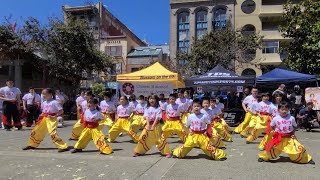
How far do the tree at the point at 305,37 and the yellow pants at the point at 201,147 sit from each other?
13627 millimetres

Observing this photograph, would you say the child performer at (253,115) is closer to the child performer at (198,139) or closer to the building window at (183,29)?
the child performer at (198,139)

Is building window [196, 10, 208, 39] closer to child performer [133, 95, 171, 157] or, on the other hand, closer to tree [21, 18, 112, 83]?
tree [21, 18, 112, 83]

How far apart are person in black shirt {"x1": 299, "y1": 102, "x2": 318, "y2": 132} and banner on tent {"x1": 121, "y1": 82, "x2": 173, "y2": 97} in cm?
588

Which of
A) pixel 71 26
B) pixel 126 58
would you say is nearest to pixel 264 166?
pixel 71 26

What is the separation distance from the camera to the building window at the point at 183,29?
163 feet

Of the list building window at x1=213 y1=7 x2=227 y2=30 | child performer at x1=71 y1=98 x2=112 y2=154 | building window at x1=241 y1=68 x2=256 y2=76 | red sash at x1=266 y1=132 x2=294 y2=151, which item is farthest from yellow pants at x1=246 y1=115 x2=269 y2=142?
building window at x1=213 y1=7 x2=227 y2=30

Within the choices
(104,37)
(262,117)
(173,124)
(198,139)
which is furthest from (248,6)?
(198,139)

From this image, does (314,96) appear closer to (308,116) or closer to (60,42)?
(308,116)

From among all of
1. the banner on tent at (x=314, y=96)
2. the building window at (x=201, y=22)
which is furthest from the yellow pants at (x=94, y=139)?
the building window at (x=201, y=22)

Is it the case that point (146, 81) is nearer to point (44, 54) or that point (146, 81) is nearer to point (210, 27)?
point (44, 54)

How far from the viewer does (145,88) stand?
1889cm

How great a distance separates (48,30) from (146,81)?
29.0ft

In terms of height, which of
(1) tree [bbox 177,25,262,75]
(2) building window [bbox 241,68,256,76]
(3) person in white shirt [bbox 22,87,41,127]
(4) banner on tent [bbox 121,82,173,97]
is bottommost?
(3) person in white shirt [bbox 22,87,41,127]

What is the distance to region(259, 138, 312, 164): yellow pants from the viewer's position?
26.0 ft
